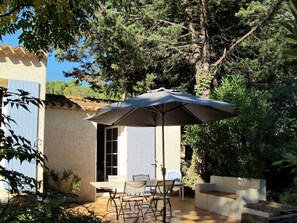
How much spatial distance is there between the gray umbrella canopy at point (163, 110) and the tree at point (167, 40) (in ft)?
15.7

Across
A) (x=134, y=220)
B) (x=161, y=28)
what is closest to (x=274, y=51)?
(x=161, y=28)

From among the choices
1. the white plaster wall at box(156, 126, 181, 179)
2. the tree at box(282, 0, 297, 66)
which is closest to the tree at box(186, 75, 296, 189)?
the white plaster wall at box(156, 126, 181, 179)

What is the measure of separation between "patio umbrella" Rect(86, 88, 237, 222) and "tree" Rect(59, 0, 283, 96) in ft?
15.7

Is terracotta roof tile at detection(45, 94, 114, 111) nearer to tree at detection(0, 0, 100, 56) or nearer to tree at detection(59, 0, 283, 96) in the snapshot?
tree at detection(59, 0, 283, 96)

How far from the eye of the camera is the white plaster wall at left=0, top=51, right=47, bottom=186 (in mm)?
8359

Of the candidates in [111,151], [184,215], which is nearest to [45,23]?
[184,215]

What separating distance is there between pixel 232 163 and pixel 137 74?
225 inches

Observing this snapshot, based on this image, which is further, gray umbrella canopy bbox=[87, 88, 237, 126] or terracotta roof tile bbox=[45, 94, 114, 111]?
terracotta roof tile bbox=[45, 94, 114, 111]

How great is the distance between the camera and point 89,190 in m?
10.5

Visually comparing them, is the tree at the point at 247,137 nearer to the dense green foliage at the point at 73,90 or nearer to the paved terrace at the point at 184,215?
the paved terrace at the point at 184,215

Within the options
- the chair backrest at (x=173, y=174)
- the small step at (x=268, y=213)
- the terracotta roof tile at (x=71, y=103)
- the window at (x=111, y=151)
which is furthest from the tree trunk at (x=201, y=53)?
the small step at (x=268, y=213)

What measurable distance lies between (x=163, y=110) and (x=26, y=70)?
12.7 ft

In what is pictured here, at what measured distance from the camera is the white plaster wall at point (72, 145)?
32.9ft

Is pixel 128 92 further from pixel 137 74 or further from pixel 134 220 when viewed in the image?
pixel 134 220
